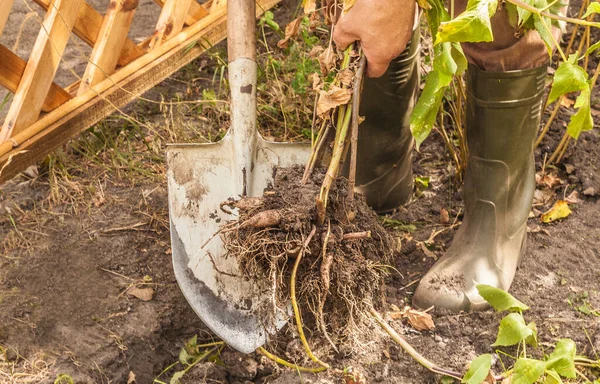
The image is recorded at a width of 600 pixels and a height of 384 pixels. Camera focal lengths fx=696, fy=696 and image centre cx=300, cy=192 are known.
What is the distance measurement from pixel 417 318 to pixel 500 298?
1.18 feet

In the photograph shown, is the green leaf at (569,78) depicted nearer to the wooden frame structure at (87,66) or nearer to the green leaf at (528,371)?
the green leaf at (528,371)

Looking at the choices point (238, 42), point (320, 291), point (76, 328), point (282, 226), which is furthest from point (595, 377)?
point (76, 328)

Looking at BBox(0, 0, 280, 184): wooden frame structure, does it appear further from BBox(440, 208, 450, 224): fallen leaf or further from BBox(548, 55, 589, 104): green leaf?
BBox(548, 55, 589, 104): green leaf

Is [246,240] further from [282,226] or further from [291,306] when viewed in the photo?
[291,306]

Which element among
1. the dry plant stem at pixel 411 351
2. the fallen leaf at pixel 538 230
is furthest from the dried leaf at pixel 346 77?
the fallen leaf at pixel 538 230

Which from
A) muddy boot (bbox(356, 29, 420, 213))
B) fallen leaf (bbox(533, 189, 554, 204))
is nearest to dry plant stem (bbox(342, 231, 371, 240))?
muddy boot (bbox(356, 29, 420, 213))

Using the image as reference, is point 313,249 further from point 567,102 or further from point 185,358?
point 567,102

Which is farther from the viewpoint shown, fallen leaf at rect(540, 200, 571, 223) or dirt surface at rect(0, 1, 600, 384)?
fallen leaf at rect(540, 200, 571, 223)

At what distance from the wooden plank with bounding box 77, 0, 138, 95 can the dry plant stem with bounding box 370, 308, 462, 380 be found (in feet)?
4.64

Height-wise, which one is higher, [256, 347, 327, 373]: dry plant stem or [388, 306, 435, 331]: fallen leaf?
[388, 306, 435, 331]: fallen leaf

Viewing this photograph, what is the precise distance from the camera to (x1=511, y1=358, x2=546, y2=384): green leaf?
1.53 m

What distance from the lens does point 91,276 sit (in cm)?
216

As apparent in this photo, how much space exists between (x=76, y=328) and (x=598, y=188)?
5.90ft

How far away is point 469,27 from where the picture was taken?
1278 millimetres
